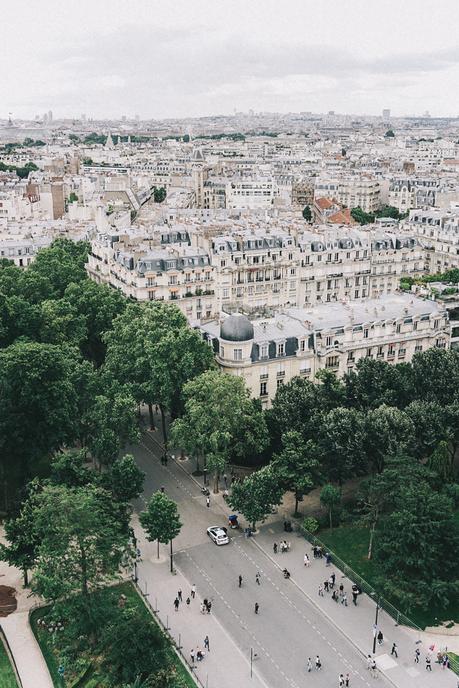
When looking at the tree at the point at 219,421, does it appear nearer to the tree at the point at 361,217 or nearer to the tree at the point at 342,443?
the tree at the point at 342,443

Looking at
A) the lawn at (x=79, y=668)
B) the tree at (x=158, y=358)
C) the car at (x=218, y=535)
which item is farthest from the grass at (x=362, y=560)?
the tree at (x=158, y=358)

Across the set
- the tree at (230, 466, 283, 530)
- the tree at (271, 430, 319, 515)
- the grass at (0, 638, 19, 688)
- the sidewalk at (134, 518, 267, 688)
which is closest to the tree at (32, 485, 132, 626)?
the grass at (0, 638, 19, 688)

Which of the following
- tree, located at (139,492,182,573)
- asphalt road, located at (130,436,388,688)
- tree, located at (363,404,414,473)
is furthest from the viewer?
tree, located at (363,404,414,473)

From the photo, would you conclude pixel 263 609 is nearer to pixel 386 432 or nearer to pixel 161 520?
pixel 161 520

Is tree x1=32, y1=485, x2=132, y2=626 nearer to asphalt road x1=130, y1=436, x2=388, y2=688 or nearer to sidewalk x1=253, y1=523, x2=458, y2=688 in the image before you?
asphalt road x1=130, y1=436, x2=388, y2=688

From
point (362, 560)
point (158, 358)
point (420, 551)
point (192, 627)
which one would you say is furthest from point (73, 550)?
point (158, 358)
